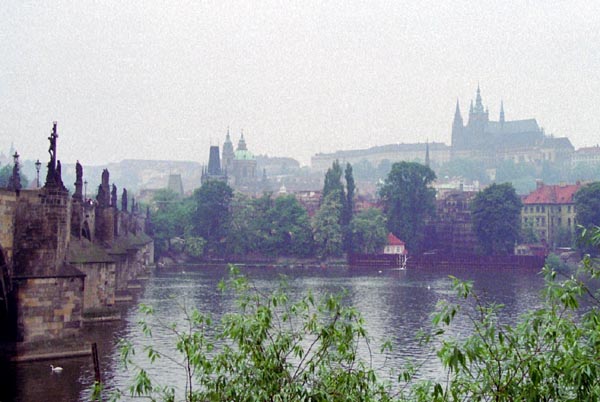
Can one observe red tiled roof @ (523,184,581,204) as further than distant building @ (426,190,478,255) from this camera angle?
Yes

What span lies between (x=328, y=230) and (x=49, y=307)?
3721 inches

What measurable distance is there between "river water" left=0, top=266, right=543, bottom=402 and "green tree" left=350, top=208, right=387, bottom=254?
11.9 m

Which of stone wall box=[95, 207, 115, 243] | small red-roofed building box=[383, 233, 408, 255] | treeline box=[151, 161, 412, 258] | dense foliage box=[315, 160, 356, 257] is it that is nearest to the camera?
stone wall box=[95, 207, 115, 243]

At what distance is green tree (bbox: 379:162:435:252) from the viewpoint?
143 meters

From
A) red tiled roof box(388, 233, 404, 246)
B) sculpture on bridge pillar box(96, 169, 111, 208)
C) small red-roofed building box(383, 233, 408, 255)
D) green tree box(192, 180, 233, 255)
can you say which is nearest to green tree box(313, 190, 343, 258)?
small red-roofed building box(383, 233, 408, 255)

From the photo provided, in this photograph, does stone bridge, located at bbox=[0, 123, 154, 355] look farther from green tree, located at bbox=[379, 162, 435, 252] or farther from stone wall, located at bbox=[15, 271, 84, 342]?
green tree, located at bbox=[379, 162, 435, 252]

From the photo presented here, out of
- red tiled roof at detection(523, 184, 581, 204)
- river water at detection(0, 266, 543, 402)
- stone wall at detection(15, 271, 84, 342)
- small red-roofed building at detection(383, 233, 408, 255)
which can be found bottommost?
river water at detection(0, 266, 543, 402)

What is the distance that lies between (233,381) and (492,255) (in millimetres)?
119441

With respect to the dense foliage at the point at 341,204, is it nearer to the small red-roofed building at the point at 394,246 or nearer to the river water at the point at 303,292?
the small red-roofed building at the point at 394,246

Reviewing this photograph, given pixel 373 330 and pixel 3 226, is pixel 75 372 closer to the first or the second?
pixel 3 226

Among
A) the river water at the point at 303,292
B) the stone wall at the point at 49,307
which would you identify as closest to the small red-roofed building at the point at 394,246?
the river water at the point at 303,292

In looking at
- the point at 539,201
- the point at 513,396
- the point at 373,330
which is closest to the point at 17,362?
the point at 373,330

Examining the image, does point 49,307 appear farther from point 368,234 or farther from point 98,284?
point 368,234

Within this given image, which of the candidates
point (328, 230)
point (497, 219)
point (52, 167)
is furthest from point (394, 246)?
point (52, 167)
